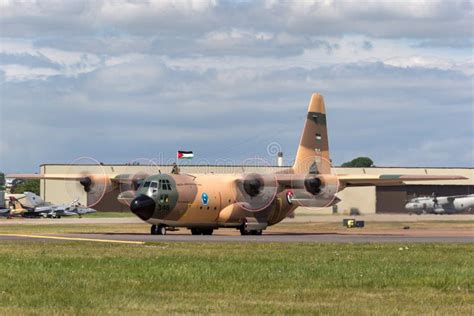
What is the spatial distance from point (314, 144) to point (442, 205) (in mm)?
63539

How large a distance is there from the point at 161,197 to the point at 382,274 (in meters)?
27.3

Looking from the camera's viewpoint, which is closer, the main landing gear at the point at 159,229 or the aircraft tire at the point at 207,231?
the main landing gear at the point at 159,229

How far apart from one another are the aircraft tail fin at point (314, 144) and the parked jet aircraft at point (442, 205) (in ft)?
197

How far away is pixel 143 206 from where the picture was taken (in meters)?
51.4

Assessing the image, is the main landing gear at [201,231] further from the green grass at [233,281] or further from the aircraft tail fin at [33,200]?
the aircraft tail fin at [33,200]

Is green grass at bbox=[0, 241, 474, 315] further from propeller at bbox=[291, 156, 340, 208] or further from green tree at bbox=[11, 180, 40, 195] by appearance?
green tree at bbox=[11, 180, 40, 195]

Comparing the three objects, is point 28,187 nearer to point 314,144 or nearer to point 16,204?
point 16,204

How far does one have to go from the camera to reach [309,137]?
62312 mm

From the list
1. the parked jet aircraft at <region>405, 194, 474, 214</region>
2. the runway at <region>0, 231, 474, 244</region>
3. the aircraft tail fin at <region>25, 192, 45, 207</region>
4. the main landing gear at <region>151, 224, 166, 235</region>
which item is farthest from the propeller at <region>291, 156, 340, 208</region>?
the parked jet aircraft at <region>405, 194, 474, 214</region>

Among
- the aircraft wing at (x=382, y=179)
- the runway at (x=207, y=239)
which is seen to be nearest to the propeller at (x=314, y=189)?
the aircraft wing at (x=382, y=179)

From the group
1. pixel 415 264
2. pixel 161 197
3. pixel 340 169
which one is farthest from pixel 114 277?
pixel 340 169

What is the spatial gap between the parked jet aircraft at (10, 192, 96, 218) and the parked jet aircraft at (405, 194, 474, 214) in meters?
41.5

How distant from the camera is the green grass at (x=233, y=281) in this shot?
19.5 metres

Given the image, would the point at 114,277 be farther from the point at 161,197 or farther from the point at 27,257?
the point at 161,197
